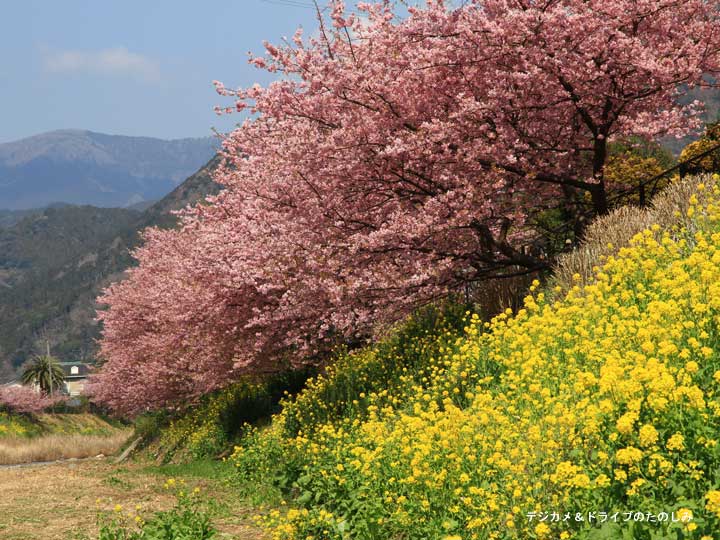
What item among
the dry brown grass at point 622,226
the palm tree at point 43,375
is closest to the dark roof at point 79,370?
the palm tree at point 43,375

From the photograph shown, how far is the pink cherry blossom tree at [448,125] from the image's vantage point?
1136 cm

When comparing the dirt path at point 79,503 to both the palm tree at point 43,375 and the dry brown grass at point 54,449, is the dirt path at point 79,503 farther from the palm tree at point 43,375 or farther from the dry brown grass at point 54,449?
the palm tree at point 43,375

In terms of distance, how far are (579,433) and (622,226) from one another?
19.7 ft

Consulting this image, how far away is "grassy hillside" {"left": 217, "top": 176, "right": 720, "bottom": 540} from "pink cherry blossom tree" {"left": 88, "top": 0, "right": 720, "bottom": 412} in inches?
64.5

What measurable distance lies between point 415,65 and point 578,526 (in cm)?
815

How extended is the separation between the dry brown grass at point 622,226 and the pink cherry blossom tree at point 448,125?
1.20 meters

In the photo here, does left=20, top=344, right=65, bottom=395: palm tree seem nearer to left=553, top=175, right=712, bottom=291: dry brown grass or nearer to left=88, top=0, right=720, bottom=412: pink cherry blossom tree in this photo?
left=88, top=0, right=720, bottom=412: pink cherry blossom tree

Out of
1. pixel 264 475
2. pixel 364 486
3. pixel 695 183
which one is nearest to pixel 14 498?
pixel 264 475

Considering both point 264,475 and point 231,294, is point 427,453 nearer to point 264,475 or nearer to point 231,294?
point 264,475

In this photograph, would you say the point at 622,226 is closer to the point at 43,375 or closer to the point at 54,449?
the point at 54,449

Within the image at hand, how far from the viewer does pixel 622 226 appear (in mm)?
11109

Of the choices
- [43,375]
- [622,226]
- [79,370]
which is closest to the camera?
[622,226]

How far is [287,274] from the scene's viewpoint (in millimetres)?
15391

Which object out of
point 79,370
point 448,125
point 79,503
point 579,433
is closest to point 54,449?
point 79,503
